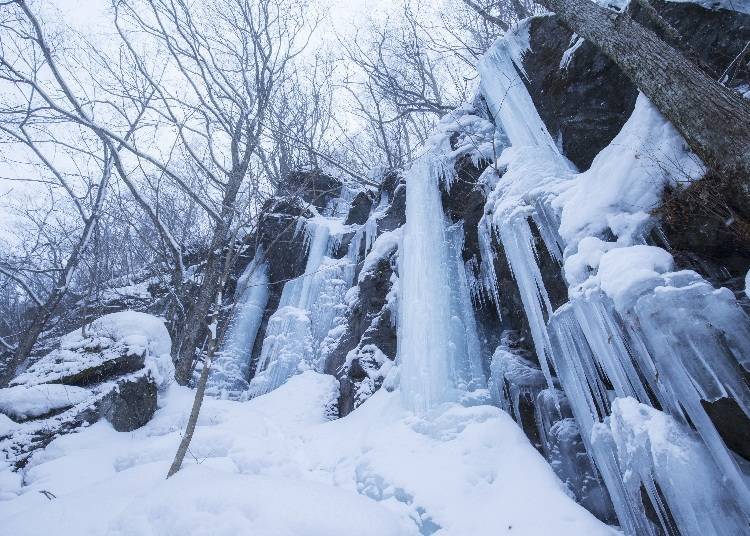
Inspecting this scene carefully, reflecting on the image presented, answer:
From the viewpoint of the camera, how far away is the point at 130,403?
18.5 ft

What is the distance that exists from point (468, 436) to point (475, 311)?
2.05 meters

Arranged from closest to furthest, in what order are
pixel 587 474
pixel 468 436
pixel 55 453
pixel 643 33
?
pixel 587 474 < pixel 643 33 < pixel 468 436 < pixel 55 453

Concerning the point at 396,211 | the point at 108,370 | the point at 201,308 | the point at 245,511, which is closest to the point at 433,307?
the point at 396,211

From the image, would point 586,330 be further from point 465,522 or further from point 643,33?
point 643,33

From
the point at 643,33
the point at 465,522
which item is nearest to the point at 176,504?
the point at 465,522

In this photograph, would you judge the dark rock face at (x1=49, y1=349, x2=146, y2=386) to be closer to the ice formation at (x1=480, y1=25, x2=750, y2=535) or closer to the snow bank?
the snow bank

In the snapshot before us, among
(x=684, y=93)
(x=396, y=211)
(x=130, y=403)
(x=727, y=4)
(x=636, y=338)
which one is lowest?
(x=130, y=403)

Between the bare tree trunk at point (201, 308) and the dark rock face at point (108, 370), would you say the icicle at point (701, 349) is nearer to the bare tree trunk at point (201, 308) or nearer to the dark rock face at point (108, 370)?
the bare tree trunk at point (201, 308)

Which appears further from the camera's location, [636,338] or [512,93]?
[512,93]

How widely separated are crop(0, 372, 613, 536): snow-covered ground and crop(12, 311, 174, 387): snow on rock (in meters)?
0.83

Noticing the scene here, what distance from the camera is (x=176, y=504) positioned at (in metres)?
2.64

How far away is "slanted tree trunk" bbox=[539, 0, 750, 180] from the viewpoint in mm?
2662

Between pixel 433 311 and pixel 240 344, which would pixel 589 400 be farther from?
pixel 240 344

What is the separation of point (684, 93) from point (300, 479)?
16.6 ft
